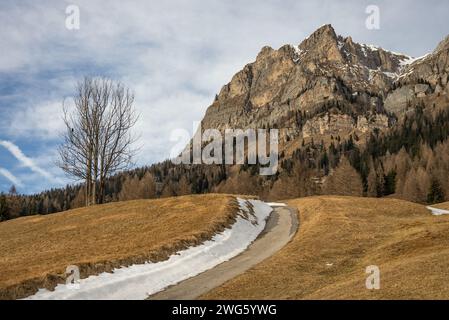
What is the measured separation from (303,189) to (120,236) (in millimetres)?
106453

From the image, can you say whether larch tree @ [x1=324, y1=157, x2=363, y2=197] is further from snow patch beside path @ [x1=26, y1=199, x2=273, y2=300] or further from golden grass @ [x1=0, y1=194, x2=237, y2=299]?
snow patch beside path @ [x1=26, y1=199, x2=273, y2=300]

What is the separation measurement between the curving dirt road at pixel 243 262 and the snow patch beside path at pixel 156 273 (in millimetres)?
607

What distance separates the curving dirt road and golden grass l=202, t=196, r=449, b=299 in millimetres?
838

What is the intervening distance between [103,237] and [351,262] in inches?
784

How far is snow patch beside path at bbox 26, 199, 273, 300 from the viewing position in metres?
19.0

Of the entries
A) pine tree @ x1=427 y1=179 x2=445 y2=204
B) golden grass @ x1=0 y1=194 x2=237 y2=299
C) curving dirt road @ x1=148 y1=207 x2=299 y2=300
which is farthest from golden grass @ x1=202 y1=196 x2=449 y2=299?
pine tree @ x1=427 y1=179 x2=445 y2=204

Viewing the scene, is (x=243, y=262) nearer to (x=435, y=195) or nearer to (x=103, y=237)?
(x=103, y=237)

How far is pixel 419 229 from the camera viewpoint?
30.8 meters

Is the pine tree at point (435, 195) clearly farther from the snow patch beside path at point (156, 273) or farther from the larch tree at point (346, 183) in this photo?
the snow patch beside path at point (156, 273)

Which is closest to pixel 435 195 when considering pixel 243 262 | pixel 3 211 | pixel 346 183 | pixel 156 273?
pixel 346 183

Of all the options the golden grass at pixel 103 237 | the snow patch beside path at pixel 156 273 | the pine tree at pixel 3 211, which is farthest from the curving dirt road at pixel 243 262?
the pine tree at pixel 3 211
